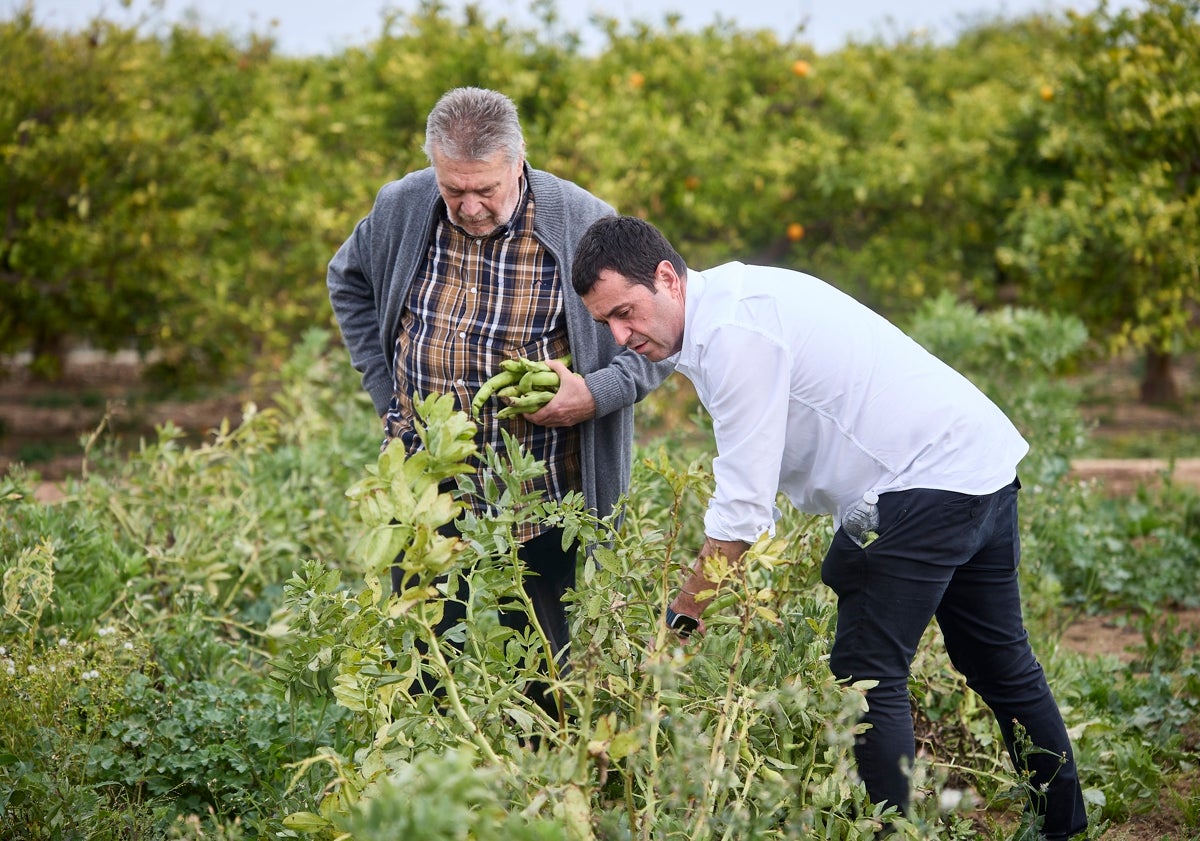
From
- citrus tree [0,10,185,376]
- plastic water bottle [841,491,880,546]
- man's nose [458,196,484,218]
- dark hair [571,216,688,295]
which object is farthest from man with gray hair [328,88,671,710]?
citrus tree [0,10,185,376]

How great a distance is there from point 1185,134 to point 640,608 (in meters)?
6.58

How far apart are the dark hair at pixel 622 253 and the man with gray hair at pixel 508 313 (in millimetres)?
467

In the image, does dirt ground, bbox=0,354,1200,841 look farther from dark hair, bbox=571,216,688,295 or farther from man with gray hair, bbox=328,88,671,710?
dark hair, bbox=571,216,688,295

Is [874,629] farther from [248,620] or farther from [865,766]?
[248,620]

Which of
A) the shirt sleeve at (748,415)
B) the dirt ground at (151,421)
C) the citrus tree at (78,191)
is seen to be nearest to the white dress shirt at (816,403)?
the shirt sleeve at (748,415)

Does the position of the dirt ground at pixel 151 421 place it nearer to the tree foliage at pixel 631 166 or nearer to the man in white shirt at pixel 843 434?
the tree foliage at pixel 631 166

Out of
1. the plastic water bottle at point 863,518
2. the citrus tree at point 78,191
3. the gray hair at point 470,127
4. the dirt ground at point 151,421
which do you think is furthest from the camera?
the citrus tree at point 78,191

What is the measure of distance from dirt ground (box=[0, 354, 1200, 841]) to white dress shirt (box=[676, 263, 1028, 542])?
2.01 m

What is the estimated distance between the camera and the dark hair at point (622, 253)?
232 cm

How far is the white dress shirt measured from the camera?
2.29 meters

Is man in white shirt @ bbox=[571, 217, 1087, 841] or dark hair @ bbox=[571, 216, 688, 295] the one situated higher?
dark hair @ bbox=[571, 216, 688, 295]

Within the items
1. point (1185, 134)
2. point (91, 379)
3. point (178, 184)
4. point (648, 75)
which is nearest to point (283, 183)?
point (178, 184)

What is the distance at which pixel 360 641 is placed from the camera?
2111 millimetres

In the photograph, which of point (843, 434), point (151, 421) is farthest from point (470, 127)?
point (151, 421)
